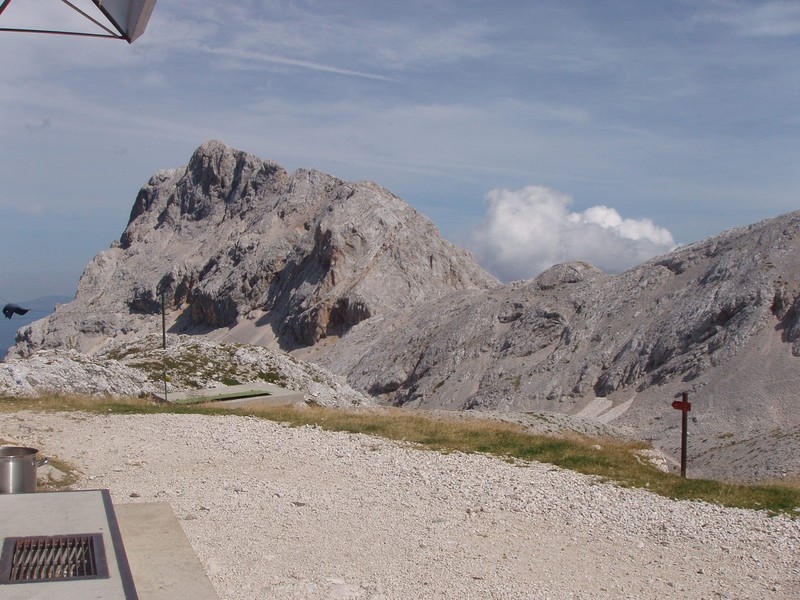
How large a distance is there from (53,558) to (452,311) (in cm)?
5460

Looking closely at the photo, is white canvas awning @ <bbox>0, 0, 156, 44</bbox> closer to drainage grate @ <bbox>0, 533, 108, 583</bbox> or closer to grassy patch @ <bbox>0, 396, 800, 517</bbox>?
drainage grate @ <bbox>0, 533, 108, 583</bbox>

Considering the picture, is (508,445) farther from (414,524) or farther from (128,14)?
(128,14)

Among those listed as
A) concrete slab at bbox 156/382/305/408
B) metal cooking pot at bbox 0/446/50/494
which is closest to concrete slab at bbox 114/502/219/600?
metal cooking pot at bbox 0/446/50/494

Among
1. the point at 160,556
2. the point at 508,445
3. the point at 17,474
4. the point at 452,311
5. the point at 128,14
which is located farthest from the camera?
the point at 452,311

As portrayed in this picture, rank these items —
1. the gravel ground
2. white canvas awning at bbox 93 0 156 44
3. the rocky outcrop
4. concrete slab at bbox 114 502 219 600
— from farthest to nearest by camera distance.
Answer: the rocky outcrop, the gravel ground, white canvas awning at bbox 93 0 156 44, concrete slab at bbox 114 502 219 600

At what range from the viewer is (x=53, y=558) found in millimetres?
6566

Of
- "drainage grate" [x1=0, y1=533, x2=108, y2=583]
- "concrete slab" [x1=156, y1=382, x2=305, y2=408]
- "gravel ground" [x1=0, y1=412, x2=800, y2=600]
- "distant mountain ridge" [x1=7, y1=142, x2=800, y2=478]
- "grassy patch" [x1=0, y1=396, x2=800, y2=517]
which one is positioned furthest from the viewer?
"distant mountain ridge" [x1=7, y1=142, x2=800, y2=478]

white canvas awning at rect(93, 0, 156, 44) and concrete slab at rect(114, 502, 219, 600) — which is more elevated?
white canvas awning at rect(93, 0, 156, 44)

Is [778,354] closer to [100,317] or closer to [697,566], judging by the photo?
[697,566]

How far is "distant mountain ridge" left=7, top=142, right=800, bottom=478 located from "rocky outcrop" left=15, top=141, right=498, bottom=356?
0.82 ft

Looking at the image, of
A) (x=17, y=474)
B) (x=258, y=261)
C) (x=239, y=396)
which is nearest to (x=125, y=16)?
(x=17, y=474)

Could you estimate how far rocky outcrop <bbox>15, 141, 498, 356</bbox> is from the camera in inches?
3191

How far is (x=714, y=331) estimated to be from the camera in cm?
4200

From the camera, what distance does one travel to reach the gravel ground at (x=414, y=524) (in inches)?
361
